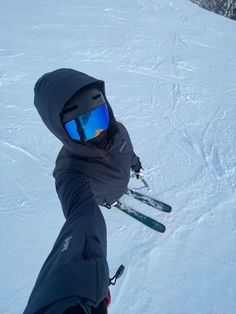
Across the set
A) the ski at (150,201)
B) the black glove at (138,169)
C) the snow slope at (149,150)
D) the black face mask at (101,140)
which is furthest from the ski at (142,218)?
the black face mask at (101,140)

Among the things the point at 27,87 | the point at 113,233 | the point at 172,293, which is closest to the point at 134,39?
the point at 27,87

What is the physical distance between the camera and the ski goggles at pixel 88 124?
1962 millimetres

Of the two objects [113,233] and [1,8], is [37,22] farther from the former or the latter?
[113,233]

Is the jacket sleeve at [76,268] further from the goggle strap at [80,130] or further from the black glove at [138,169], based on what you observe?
the black glove at [138,169]

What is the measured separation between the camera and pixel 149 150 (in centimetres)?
397

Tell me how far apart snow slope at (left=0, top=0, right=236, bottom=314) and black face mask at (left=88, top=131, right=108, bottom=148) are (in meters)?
1.13

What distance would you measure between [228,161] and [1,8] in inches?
331

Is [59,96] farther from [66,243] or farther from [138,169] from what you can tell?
[138,169]

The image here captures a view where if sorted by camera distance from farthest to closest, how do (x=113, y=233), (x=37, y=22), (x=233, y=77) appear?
(x=37, y=22)
(x=233, y=77)
(x=113, y=233)

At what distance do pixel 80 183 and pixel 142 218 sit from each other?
4.13 ft

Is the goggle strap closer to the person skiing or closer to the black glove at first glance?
the person skiing

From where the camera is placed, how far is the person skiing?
118 centimetres

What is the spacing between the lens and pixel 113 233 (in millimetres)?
2975

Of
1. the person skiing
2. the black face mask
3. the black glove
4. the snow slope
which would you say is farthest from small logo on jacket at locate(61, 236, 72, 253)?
the black glove
